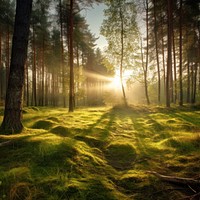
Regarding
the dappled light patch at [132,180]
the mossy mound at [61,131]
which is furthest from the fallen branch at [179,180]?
the mossy mound at [61,131]

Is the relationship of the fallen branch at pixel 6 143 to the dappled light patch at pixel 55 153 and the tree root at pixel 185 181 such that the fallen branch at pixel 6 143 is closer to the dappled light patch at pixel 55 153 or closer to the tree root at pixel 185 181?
the dappled light patch at pixel 55 153

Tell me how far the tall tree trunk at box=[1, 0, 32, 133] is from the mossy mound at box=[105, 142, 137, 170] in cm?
333

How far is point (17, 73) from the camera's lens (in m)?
7.06

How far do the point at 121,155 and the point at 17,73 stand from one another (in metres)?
4.48

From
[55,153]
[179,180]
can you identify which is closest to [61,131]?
[55,153]

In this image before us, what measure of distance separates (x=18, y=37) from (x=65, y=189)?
5680 millimetres

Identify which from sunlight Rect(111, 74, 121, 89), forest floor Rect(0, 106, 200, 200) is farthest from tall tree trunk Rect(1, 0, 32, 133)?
sunlight Rect(111, 74, 121, 89)

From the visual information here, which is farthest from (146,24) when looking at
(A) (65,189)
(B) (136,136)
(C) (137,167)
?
(A) (65,189)

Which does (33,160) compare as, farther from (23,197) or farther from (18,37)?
(18,37)

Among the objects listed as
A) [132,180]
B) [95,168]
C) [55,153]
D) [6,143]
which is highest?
[6,143]

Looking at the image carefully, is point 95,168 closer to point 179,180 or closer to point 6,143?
point 179,180

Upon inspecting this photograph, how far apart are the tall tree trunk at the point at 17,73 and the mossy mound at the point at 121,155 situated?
10.9ft

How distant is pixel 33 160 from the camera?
15.3 feet

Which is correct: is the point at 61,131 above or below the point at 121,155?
above
